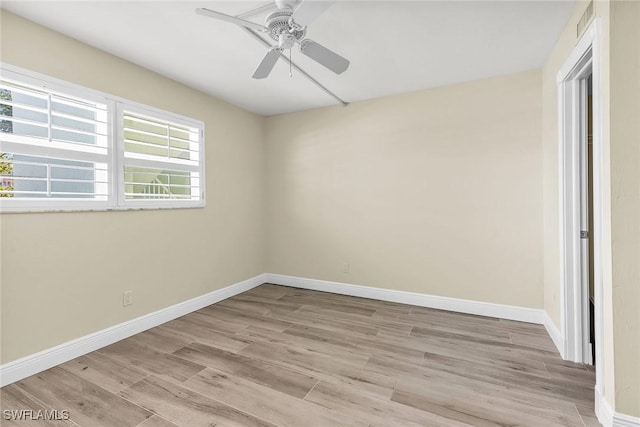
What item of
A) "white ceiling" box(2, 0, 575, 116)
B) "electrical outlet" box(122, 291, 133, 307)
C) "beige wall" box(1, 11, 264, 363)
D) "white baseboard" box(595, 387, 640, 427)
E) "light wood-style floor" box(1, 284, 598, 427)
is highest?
"white ceiling" box(2, 0, 575, 116)

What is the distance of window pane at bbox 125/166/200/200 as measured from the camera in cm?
267

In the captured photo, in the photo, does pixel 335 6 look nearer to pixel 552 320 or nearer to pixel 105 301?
pixel 105 301

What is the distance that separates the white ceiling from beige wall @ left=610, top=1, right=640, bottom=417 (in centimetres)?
Answer: 67

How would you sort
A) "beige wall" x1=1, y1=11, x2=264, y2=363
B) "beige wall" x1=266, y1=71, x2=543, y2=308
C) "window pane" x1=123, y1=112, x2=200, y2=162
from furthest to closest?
"beige wall" x1=266, y1=71, x2=543, y2=308, "window pane" x1=123, y1=112, x2=200, y2=162, "beige wall" x1=1, y1=11, x2=264, y2=363

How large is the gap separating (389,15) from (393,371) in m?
2.45

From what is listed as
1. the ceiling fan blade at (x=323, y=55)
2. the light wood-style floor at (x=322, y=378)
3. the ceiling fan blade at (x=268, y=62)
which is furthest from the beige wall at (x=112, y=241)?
the ceiling fan blade at (x=323, y=55)

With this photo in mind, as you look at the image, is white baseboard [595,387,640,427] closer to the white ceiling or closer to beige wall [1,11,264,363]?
the white ceiling

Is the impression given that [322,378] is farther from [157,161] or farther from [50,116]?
[50,116]

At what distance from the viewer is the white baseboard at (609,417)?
142 cm

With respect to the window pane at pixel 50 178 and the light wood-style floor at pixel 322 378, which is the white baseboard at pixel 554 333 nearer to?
the light wood-style floor at pixel 322 378

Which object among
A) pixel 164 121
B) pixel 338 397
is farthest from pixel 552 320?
pixel 164 121

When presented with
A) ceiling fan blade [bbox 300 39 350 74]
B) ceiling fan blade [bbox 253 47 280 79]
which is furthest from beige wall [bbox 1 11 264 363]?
ceiling fan blade [bbox 300 39 350 74]

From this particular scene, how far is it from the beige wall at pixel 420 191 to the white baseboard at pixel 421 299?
2.8 inches

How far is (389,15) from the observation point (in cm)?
195
